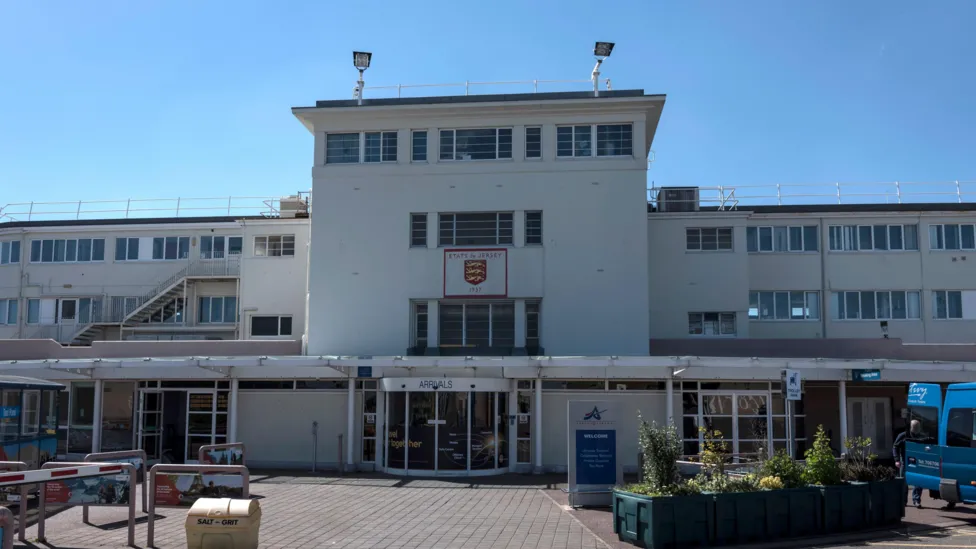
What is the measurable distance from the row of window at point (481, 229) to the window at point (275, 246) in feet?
22.3

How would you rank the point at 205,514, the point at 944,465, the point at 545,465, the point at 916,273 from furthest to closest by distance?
the point at 916,273 → the point at 545,465 → the point at 944,465 → the point at 205,514

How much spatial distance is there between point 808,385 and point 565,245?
28.7 feet

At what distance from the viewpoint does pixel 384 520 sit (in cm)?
1522

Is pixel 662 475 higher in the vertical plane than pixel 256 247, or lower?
lower

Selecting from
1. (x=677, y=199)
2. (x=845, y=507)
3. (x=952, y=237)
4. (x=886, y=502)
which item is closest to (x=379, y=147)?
(x=677, y=199)

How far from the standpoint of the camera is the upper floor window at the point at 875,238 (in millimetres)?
31938

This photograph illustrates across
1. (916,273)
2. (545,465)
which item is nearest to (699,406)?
(545,465)

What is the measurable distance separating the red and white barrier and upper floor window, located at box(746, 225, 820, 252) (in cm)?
2497

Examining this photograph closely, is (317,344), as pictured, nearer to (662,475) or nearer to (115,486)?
A: (115,486)

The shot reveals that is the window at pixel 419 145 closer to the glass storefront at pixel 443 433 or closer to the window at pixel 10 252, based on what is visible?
the glass storefront at pixel 443 433

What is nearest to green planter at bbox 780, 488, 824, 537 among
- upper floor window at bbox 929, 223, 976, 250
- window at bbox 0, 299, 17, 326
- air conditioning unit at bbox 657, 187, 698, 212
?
air conditioning unit at bbox 657, 187, 698, 212

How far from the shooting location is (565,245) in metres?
26.9

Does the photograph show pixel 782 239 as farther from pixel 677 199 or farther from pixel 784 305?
pixel 677 199

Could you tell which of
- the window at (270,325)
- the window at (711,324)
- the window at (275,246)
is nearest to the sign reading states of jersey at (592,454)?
the window at (711,324)
